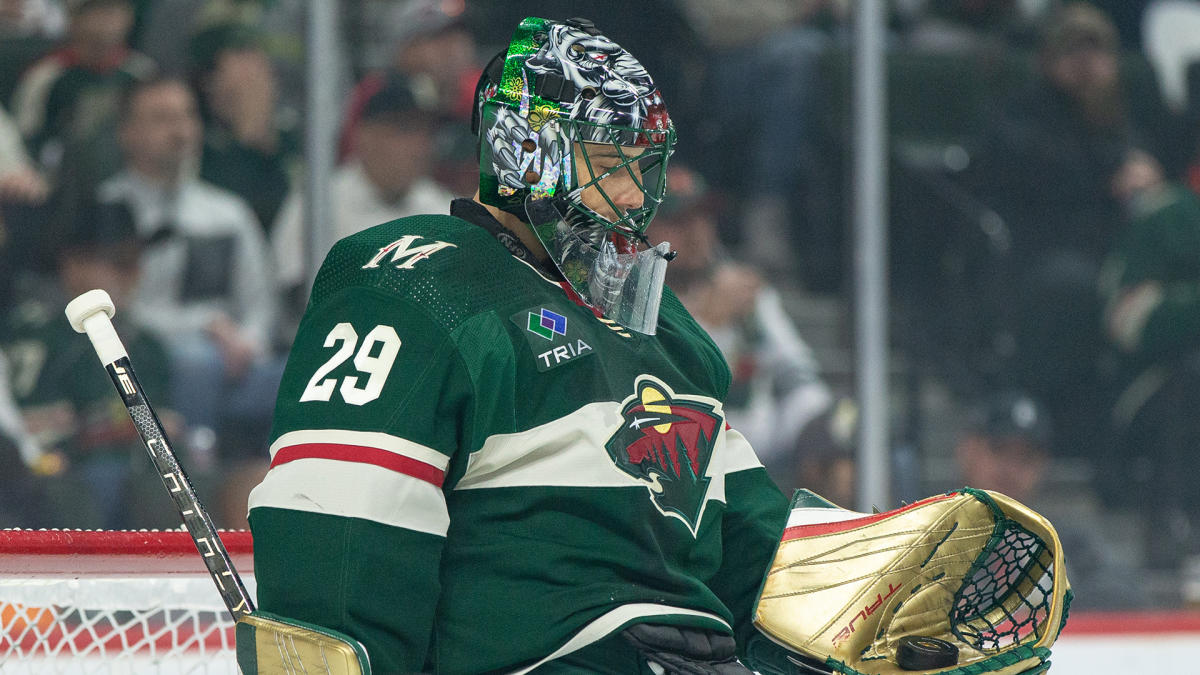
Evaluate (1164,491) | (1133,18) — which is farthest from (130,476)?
(1133,18)

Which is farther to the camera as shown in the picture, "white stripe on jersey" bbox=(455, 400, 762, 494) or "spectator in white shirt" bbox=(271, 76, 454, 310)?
"spectator in white shirt" bbox=(271, 76, 454, 310)

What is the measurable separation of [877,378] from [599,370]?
238 centimetres

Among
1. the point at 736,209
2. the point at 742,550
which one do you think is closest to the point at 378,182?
the point at 736,209

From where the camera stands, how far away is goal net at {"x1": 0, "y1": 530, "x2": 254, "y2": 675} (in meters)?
1.60

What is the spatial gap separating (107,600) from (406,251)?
0.60m

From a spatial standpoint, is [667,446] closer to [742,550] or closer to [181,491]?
[742,550]

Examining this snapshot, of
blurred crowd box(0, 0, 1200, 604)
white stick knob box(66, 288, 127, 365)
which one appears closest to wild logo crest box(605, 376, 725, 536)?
white stick knob box(66, 288, 127, 365)

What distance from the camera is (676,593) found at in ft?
4.71

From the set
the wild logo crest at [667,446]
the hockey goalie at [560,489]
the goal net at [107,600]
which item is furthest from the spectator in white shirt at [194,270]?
the wild logo crest at [667,446]

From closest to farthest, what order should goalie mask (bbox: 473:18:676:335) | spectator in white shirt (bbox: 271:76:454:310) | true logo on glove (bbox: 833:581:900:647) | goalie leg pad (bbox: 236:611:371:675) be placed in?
goalie leg pad (bbox: 236:611:371:675)
goalie mask (bbox: 473:18:676:335)
true logo on glove (bbox: 833:581:900:647)
spectator in white shirt (bbox: 271:76:454:310)

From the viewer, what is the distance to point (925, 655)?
5.06 ft

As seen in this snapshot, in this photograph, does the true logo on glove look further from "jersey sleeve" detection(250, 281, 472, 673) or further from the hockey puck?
Answer: "jersey sleeve" detection(250, 281, 472, 673)

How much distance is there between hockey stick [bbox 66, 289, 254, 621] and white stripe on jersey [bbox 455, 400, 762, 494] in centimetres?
23

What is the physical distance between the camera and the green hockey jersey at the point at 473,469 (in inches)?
48.8
